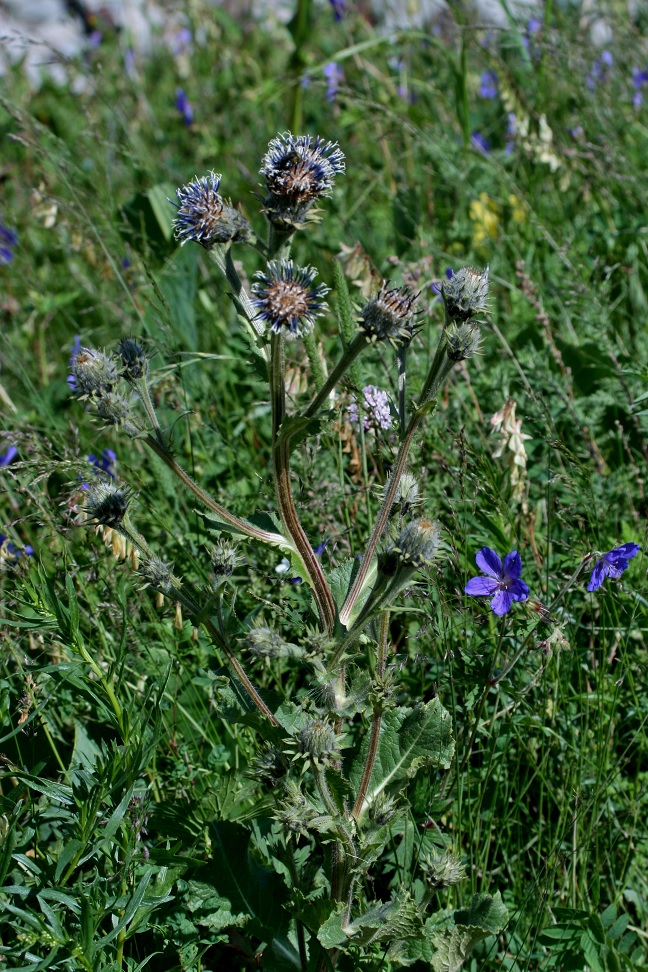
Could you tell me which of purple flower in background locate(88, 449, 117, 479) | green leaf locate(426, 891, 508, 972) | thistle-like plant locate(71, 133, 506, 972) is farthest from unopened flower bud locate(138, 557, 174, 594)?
purple flower in background locate(88, 449, 117, 479)

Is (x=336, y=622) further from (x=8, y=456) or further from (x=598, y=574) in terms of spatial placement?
(x=8, y=456)

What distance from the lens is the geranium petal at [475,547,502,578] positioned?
79.0 inches

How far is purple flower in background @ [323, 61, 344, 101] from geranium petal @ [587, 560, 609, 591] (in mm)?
2276

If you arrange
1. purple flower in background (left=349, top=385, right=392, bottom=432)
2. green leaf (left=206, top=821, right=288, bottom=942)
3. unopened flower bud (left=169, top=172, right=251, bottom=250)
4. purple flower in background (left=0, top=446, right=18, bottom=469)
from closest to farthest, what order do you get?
1. unopened flower bud (left=169, top=172, right=251, bottom=250)
2. green leaf (left=206, top=821, right=288, bottom=942)
3. purple flower in background (left=349, top=385, right=392, bottom=432)
4. purple flower in background (left=0, top=446, right=18, bottom=469)

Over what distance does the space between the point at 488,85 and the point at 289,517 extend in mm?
4112

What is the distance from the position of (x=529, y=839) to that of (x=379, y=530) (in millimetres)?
899

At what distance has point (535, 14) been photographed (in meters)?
4.49

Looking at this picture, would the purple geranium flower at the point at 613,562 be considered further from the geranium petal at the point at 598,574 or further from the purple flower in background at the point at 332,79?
the purple flower in background at the point at 332,79

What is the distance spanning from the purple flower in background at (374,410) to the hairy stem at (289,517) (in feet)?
1.76

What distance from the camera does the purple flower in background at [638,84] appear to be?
4.33 meters

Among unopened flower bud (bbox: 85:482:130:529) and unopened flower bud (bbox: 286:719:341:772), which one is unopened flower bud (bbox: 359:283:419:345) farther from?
unopened flower bud (bbox: 286:719:341:772)

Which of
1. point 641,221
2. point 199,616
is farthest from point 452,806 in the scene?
point 641,221

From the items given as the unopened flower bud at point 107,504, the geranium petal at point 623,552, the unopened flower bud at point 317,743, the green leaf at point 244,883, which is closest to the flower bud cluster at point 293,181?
the unopened flower bud at point 107,504

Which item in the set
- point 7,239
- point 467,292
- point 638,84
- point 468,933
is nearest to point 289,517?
point 467,292
